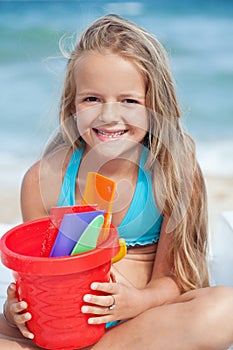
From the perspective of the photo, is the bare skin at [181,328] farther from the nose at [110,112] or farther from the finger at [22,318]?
the nose at [110,112]

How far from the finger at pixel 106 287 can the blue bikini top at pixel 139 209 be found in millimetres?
276

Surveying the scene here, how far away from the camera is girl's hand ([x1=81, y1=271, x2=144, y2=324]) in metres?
1.00

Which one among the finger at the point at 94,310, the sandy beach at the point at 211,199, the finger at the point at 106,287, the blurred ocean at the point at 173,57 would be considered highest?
the blurred ocean at the point at 173,57

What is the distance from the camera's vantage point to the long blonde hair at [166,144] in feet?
4.01

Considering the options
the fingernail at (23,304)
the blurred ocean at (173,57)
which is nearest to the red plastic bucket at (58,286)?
the fingernail at (23,304)

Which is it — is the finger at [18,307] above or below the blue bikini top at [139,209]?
below

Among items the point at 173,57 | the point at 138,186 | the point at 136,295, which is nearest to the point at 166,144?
the point at 138,186

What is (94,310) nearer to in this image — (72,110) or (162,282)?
(162,282)

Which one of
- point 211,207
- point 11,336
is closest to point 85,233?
point 11,336

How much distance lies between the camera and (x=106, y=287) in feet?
3.33

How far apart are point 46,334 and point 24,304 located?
6 cm

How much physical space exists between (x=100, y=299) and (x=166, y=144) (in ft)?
1.34

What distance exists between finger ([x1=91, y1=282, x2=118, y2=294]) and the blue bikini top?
10.9 inches

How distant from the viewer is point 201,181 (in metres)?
1.31
